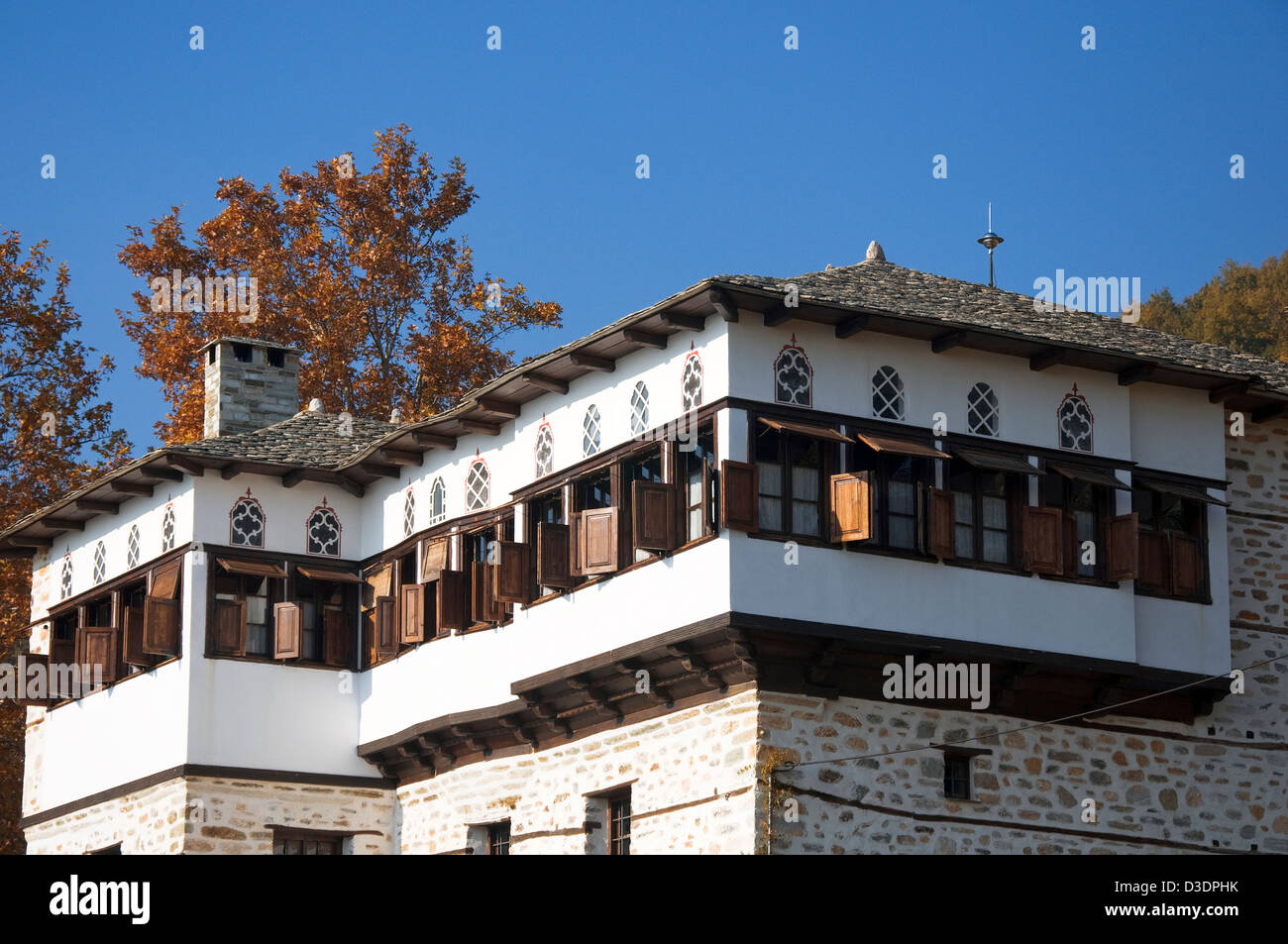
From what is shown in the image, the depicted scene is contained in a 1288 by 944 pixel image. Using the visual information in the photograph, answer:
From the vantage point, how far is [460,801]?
886 inches

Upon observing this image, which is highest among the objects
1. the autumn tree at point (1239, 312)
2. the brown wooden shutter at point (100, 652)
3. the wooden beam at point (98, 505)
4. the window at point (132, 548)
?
the autumn tree at point (1239, 312)

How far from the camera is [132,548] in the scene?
24781mm

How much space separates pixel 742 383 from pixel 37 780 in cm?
1197

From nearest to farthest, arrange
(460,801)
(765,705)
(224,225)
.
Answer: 1. (765,705)
2. (460,801)
3. (224,225)

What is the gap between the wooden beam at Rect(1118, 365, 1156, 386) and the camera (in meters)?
20.2

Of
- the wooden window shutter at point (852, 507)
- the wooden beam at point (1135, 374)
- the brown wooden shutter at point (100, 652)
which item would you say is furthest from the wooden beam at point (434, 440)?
the wooden beam at point (1135, 374)

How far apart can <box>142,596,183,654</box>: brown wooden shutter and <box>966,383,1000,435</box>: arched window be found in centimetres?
897

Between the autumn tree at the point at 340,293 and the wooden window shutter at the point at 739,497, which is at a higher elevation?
the autumn tree at the point at 340,293

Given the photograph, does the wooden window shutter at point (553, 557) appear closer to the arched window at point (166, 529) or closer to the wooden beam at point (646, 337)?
the wooden beam at point (646, 337)

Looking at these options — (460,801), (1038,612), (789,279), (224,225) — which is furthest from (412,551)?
(224,225)

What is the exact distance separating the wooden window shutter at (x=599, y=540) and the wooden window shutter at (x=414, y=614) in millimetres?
3219

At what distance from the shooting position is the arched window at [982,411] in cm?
1969

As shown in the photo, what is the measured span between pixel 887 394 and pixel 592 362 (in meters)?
2.77
